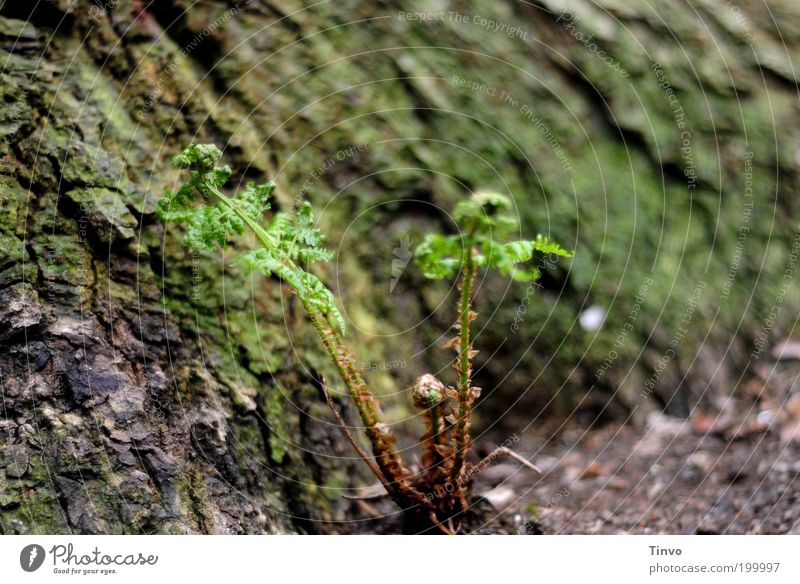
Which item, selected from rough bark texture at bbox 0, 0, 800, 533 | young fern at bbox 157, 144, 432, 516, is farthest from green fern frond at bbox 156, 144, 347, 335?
rough bark texture at bbox 0, 0, 800, 533

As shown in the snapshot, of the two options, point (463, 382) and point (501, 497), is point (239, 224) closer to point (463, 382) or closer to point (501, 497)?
point (463, 382)

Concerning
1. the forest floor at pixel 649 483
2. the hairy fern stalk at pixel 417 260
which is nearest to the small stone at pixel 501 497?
the forest floor at pixel 649 483

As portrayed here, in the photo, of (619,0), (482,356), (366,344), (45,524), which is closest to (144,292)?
(45,524)

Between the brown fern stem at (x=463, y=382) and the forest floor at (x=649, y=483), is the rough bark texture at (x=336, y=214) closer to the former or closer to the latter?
the forest floor at (x=649, y=483)

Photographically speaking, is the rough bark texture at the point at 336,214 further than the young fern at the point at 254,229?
Yes

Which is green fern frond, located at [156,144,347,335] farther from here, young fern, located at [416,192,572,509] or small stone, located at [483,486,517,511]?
small stone, located at [483,486,517,511]

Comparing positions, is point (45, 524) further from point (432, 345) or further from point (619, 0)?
point (619, 0)
